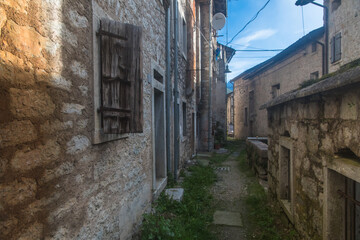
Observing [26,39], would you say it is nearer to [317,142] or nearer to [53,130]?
[53,130]

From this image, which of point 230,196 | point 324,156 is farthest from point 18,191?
point 230,196

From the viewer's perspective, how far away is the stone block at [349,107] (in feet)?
5.28

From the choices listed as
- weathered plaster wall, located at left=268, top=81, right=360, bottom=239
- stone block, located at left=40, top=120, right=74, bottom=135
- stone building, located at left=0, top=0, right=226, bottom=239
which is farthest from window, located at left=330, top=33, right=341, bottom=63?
stone block, located at left=40, top=120, right=74, bottom=135

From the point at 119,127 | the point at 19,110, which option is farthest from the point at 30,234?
the point at 119,127

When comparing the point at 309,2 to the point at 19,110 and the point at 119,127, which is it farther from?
the point at 19,110

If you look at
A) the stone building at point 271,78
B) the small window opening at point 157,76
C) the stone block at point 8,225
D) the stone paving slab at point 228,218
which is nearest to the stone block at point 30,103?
the stone block at point 8,225

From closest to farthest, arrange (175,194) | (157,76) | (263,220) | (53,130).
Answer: (53,130)
(263,220)
(175,194)
(157,76)

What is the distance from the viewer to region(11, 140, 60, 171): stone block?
1117 mm

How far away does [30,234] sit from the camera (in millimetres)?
1173

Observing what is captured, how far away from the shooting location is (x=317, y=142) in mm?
2291

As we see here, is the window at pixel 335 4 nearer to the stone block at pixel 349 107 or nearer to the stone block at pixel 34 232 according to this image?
the stone block at pixel 349 107

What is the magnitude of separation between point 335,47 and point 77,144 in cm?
865

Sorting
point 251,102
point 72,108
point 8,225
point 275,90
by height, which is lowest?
point 8,225

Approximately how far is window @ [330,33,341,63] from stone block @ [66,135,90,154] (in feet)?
27.5
